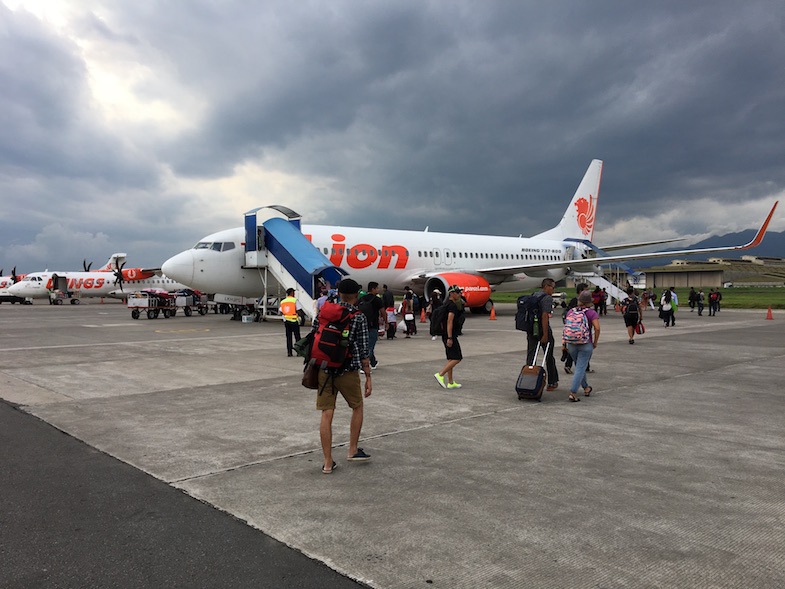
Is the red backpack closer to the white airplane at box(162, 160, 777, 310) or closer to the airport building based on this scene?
the white airplane at box(162, 160, 777, 310)

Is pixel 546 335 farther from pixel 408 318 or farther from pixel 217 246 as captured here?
pixel 217 246

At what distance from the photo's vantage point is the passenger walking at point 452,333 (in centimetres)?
845

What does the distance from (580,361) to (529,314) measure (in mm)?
1041

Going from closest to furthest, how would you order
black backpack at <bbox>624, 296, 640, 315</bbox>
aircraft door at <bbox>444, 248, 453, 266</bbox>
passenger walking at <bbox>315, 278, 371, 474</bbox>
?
passenger walking at <bbox>315, 278, 371, 474</bbox> < black backpack at <bbox>624, 296, 640, 315</bbox> < aircraft door at <bbox>444, 248, 453, 266</bbox>

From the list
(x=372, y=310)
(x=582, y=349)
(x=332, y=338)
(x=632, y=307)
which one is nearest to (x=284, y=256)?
(x=372, y=310)

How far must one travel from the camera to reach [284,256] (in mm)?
19328

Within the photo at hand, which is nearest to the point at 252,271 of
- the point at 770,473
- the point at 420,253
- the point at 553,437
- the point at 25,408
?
the point at 420,253

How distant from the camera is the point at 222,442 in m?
5.70

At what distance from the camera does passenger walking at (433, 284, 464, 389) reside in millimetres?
8453

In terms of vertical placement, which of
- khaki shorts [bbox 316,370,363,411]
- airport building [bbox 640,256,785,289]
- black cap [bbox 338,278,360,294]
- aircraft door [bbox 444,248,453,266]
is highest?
airport building [bbox 640,256,785,289]

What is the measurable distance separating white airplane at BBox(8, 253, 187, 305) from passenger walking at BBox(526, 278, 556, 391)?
136 feet

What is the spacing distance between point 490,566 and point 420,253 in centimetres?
2285

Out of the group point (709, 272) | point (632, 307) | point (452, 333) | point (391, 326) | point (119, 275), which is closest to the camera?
point (452, 333)

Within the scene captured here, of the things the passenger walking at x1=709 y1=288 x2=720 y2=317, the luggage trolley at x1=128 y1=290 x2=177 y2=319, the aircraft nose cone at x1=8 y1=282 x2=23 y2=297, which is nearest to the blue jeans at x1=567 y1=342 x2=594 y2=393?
the luggage trolley at x1=128 y1=290 x2=177 y2=319
